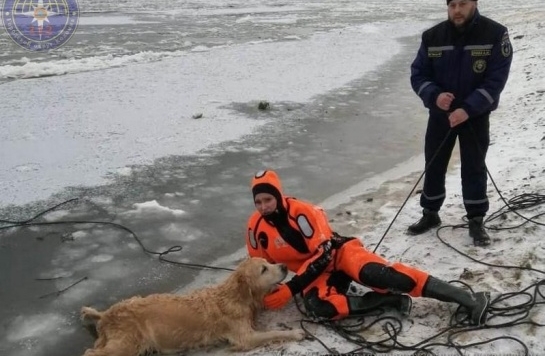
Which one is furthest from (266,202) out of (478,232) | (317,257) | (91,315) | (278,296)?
(478,232)

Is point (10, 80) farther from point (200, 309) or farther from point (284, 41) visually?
point (200, 309)

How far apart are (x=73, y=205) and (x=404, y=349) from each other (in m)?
3.81

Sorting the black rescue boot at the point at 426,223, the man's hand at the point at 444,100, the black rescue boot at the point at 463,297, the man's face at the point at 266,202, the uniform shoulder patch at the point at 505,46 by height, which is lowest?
the black rescue boot at the point at 426,223

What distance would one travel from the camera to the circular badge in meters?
16.9

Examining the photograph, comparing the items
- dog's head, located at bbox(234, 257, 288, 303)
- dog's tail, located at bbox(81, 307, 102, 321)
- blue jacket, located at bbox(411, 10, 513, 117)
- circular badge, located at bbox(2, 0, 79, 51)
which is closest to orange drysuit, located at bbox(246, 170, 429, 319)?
dog's head, located at bbox(234, 257, 288, 303)

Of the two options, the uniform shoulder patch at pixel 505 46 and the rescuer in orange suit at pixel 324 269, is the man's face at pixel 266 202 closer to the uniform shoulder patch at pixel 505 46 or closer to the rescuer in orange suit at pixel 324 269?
the rescuer in orange suit at pixel 324 269

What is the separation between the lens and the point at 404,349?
10.9 feet

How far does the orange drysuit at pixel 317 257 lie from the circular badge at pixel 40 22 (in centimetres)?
1339

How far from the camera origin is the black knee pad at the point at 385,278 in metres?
3.64

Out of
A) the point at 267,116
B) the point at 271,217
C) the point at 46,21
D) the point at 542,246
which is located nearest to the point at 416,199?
the point at 542,246

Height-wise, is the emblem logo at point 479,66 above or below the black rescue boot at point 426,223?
above

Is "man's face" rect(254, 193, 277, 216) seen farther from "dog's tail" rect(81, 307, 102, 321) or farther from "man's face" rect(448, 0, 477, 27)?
"man's face" rect(448, 0, 477, 27)

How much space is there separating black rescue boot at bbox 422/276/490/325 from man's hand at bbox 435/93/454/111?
135 cm

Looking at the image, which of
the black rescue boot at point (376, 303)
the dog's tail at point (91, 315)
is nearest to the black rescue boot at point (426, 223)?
the black rescue boot at point (376, 303)
